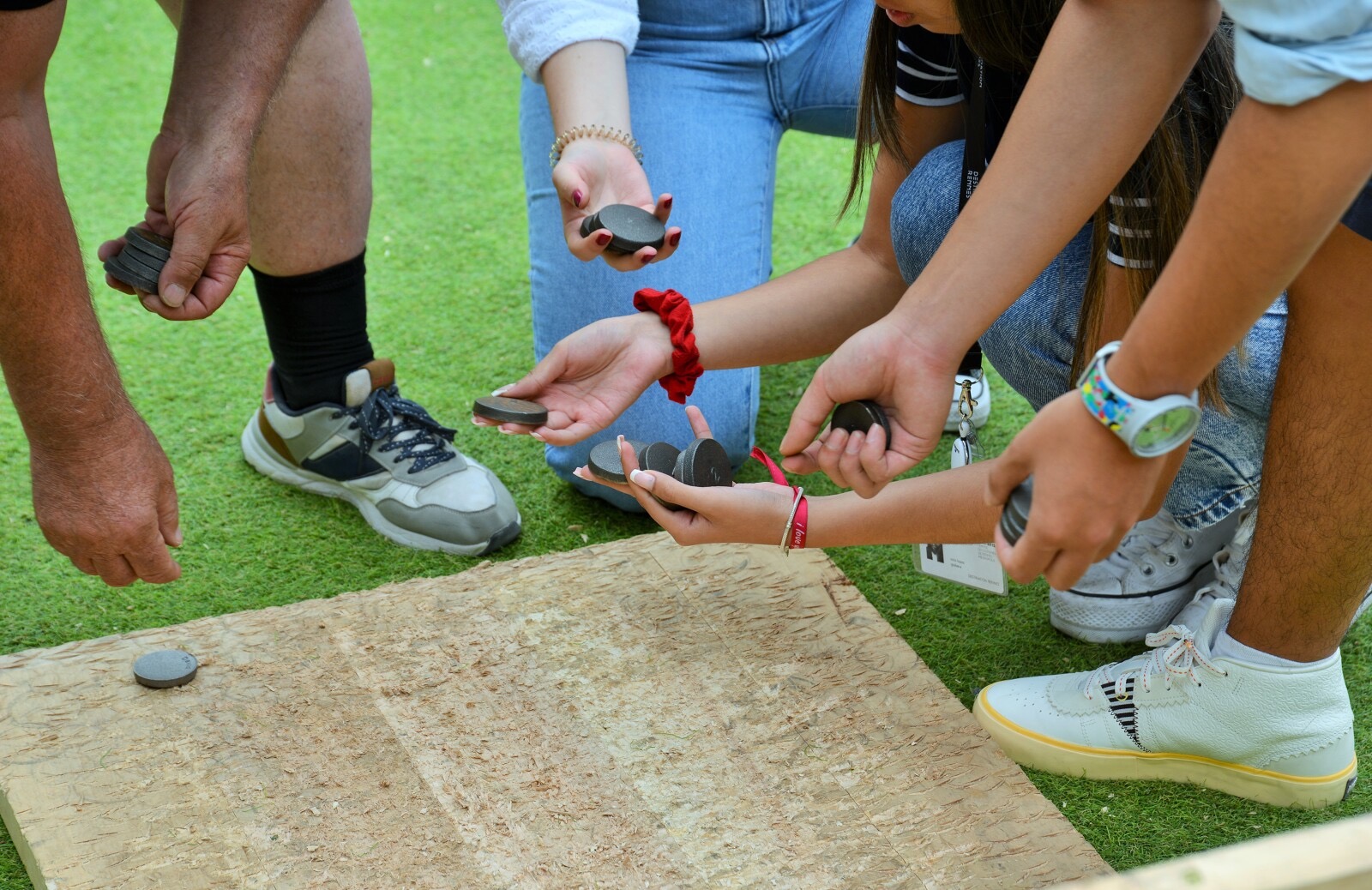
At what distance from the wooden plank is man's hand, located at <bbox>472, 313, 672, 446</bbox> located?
34.4 inches

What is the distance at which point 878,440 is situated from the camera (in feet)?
3.62

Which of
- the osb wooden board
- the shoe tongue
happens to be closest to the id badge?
the osb wooden board

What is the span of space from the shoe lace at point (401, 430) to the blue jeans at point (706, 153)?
0.17 metres

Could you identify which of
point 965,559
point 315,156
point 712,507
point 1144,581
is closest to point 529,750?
point 712,507

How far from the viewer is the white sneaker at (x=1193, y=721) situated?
1241mm

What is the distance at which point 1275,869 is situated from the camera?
613 millimetres

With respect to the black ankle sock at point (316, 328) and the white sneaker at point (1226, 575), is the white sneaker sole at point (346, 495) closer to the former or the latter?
the black ankle sock at point (316, 328)

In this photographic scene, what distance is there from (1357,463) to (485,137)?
224 cm

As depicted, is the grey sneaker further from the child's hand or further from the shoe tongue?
the child's hand

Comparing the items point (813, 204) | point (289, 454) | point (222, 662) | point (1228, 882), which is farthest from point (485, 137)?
point (1228, 882)

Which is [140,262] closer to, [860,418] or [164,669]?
[164,669]

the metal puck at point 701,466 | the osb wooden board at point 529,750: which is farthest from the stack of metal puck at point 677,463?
the osb wooden board at point 529,750

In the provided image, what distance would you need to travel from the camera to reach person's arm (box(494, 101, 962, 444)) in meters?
1.40

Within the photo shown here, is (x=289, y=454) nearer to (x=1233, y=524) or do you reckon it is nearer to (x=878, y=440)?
(x=878, y=440)
